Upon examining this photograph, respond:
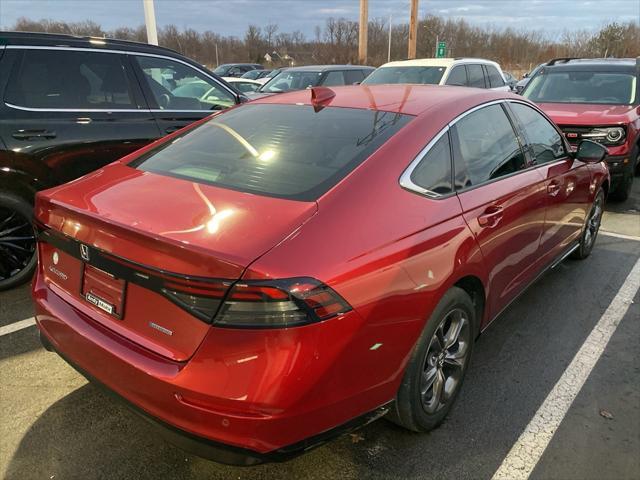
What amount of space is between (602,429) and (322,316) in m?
1.80

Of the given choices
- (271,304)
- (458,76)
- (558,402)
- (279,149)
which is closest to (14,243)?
(279,149)

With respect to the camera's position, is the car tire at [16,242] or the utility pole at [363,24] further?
the utility pole at [363,24]

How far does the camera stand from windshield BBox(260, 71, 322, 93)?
1117 cm

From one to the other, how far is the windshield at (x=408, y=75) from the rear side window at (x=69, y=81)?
A: 6.19 meters

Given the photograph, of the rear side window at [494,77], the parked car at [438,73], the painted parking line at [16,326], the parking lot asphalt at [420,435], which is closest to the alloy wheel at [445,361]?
the parking lot asphalt at [420,435]

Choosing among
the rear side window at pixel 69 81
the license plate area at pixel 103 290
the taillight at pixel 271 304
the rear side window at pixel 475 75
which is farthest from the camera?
the rear side window at pixel 475 75

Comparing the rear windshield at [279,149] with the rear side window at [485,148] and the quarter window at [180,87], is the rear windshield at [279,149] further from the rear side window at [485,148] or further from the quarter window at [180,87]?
the quarter window at [180,87]

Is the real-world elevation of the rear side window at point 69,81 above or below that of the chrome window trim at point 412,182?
above

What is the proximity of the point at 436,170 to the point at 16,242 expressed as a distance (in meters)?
3.40

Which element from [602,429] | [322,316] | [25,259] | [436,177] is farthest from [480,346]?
[25,259]

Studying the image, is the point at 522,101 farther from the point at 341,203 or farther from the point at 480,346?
the point at 341,203

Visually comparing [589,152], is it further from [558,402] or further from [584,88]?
[584,88]

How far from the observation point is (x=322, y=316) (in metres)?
1.79

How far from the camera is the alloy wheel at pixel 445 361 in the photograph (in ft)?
8.16
